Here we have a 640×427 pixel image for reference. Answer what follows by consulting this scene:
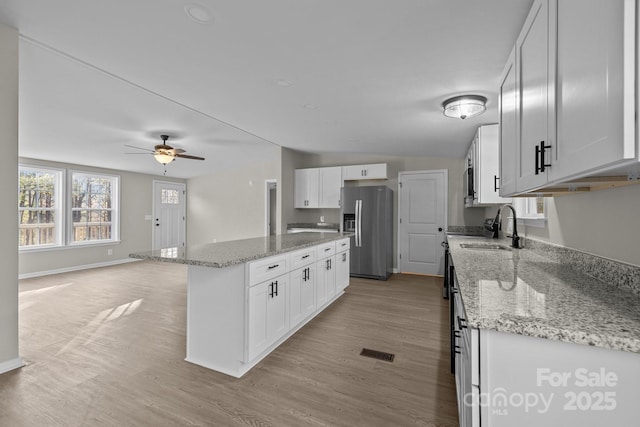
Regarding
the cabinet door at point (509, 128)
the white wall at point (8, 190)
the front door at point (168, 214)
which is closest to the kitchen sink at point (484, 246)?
the cabinet door at point (509, 128)

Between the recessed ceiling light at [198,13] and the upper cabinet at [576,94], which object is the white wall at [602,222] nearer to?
the upper cabinet at [576,94]

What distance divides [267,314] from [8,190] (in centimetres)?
211

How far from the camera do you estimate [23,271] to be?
5191 millimetres

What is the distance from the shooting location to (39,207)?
216 inches

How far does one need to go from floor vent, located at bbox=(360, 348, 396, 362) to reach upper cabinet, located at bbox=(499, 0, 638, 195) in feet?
5.39

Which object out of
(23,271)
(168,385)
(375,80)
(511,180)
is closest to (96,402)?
(168,385)

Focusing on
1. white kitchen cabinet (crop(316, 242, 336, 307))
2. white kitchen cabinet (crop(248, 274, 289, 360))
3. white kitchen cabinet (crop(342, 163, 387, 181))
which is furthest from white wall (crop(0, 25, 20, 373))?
white kitchen cabinet (crop(342, 163, 387, 181))

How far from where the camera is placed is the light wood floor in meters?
1.76

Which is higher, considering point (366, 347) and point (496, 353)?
point (496, 353)

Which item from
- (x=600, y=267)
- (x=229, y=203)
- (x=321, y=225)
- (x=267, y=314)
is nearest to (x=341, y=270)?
(x=267, y=314)

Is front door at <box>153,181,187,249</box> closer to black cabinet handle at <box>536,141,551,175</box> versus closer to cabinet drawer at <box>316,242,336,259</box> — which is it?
cabinet drawer at <box>316,242,336,259</box>

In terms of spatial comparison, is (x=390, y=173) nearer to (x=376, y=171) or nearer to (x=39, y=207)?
(x=376, y=171)

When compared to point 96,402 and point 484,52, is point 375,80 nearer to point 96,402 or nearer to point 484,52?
point 484,52

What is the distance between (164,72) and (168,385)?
2574 mm
